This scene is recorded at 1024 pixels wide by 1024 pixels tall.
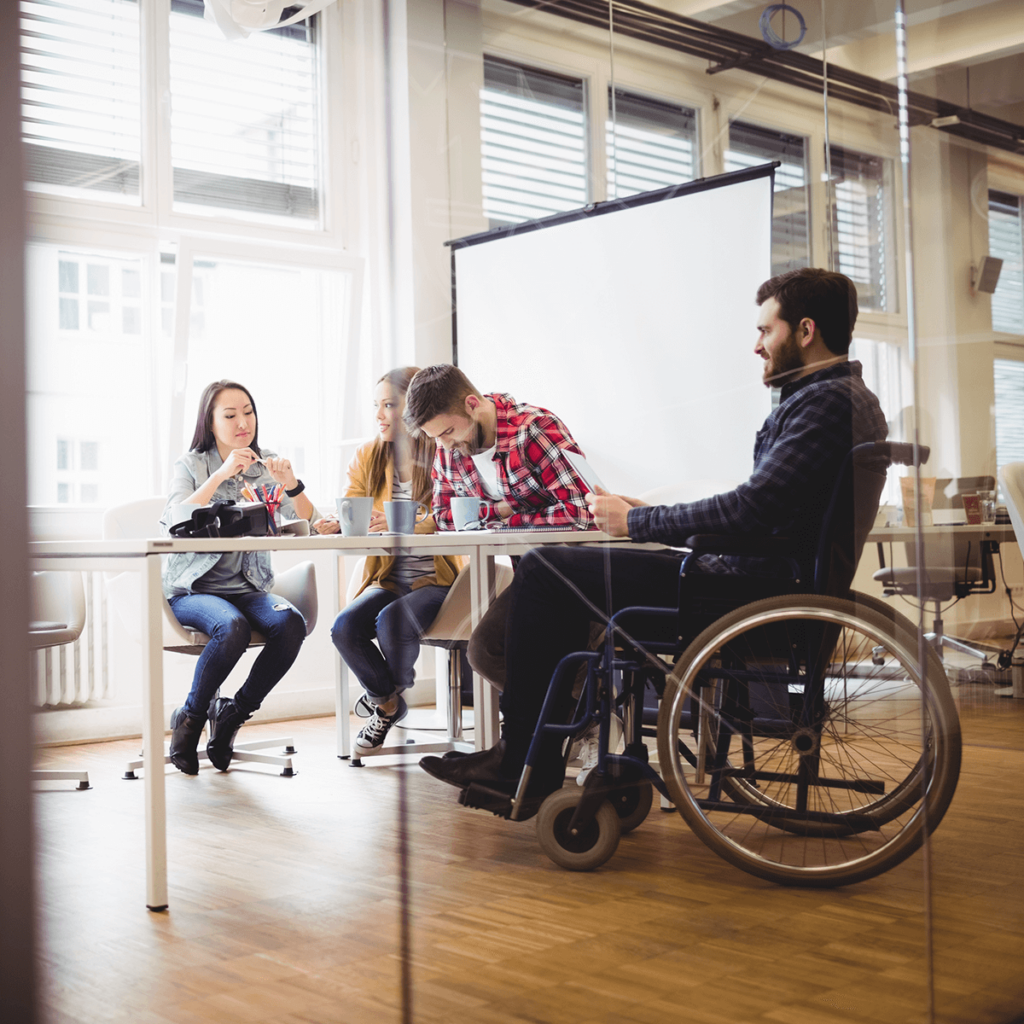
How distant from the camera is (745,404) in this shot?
1283mm

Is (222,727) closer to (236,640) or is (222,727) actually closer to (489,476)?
(236,640)

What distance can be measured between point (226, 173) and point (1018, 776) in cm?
150

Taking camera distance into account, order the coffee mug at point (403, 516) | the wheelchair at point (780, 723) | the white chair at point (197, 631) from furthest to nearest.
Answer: the white chair at point (197, 631)
the wheelchair at point (780, 723)
the coffee mug at point (403, 516)

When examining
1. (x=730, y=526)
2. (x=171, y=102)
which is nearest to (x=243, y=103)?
(x=171, y=102)

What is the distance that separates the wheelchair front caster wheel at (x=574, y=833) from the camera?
60.3 inches

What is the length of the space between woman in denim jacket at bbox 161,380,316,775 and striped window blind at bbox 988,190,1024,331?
1763 millimetres

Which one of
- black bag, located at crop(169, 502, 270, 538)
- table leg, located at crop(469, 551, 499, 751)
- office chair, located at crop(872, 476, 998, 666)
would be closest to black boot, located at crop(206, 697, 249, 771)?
black bag, located at crop(169, 502, 270, 538)

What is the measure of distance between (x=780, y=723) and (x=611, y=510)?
351 mm

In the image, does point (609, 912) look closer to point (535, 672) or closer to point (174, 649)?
point (535, 672)

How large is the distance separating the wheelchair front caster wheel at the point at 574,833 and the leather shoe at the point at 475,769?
0.24 feet

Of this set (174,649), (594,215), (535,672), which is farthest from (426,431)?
(174,649)

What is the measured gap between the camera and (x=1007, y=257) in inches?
61.1

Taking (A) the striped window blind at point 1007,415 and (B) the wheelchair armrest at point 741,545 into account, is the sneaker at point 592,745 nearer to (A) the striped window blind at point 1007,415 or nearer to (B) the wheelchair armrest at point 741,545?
(B) the wheelchair armrest at point 741,545

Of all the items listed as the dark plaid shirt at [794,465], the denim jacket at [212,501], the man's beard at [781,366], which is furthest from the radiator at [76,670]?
the denim jacket at [212,501]
